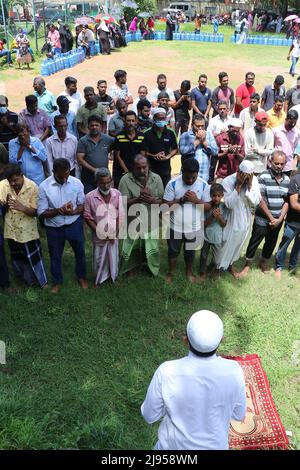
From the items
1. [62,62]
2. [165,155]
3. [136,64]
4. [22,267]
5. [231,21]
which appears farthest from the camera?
[231,21]

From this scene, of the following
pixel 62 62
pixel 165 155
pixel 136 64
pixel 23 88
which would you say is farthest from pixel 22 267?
pixel 136 64

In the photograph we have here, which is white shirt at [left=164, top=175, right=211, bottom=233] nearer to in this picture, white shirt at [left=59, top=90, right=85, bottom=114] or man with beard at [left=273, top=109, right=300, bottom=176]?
man with beard at [left=273, top=109, right=300, bottom=176]

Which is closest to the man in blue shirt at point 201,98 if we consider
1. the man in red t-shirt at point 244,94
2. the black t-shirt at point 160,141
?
the man in red t-shirt at point 244,94

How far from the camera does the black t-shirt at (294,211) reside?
5149 mm

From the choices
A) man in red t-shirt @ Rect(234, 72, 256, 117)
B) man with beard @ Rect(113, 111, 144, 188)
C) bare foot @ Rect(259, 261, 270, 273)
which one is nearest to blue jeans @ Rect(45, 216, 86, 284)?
man with beard @ Rect(113, 111, 144, 188)

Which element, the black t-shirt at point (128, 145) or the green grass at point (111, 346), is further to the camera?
the black t-shirt at point (128, 145)

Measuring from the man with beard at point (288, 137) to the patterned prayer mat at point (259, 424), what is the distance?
387cm

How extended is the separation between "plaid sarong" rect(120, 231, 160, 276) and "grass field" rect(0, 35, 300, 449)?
191mm

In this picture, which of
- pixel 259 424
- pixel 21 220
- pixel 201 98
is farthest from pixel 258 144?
pixel 259 424

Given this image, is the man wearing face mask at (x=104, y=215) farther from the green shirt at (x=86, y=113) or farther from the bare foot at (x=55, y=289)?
the green shirt at (x=86, y=113)

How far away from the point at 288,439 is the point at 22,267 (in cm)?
346

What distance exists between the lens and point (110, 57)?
71.5ft

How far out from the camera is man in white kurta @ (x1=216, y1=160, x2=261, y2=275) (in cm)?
497
